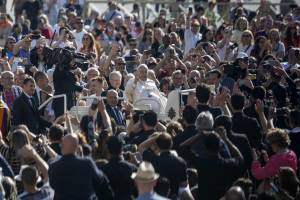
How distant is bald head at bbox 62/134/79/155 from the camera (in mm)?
14188

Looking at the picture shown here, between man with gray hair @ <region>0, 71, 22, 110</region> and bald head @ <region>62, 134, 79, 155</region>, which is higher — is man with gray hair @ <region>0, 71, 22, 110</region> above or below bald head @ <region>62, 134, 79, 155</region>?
below

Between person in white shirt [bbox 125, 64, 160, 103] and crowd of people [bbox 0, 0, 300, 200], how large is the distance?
0.02 m

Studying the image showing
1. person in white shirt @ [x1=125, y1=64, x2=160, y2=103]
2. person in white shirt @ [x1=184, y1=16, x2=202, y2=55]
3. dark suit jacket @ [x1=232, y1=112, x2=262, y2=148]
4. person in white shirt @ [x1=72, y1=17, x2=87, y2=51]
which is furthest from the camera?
person in white shirt @ [x1=184, y1=16, x2=202, y2=55]

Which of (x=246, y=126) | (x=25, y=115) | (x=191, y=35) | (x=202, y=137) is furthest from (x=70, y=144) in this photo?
(x=191, y=35)

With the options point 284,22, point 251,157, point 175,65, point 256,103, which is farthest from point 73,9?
point 251,157

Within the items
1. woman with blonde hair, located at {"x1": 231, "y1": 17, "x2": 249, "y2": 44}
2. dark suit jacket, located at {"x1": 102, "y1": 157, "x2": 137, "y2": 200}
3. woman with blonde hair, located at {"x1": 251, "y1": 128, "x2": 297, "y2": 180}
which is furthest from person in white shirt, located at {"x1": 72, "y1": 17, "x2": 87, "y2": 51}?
dark suit jacket, located at {"x1": 102, "y1": 157, "x2": 137, "y2": 200}

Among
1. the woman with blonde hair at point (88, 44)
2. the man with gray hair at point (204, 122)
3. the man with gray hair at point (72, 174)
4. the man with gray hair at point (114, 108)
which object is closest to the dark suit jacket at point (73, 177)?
the man with gray hair at point (72, 174)

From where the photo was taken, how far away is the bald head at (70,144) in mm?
14188

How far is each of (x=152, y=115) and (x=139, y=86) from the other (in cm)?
471

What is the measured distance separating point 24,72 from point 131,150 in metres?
6.58

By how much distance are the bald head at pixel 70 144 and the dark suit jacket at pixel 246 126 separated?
10.4ft

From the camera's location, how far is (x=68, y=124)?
53.7ft

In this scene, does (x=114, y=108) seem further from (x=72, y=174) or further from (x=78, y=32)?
(x=78, y=32)

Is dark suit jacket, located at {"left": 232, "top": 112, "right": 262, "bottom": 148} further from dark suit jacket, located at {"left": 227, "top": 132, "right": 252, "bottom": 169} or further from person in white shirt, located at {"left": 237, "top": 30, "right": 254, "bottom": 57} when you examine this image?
person in white shirt, located at {"left": 237, "top": 30, "right": 254, "bottom": 57}
